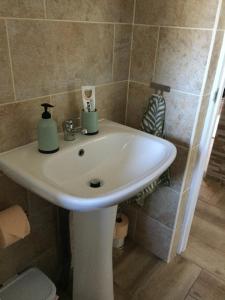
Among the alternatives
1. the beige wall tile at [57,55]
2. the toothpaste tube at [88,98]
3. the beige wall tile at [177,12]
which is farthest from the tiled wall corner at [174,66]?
the toothpaste tube at [88,98]

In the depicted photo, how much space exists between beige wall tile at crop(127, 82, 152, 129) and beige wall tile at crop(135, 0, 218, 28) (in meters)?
0.32

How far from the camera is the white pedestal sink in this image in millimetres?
909

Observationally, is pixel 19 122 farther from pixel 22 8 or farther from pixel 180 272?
pixel 180 272

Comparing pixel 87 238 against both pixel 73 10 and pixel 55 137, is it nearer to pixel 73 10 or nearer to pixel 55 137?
pixel 55 137

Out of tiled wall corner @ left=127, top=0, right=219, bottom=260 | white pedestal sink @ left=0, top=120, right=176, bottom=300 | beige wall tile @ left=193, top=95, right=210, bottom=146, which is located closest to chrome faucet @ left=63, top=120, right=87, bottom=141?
white pedestal sink @ left=0, top=120, right=176, bottom=300

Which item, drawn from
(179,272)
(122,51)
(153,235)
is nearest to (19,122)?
(122,51)

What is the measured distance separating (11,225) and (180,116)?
924 millimetres

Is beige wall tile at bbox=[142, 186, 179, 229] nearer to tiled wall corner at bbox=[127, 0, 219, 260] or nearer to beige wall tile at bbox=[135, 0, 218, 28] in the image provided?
tiled wall corner at bbox=[127, 0, 219, 260]

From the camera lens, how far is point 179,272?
1.64 m

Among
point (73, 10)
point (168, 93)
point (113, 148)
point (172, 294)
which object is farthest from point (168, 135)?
point (172, 294)

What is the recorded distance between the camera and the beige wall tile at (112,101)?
136cm

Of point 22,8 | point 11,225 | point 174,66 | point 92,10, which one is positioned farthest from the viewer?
point 174,66

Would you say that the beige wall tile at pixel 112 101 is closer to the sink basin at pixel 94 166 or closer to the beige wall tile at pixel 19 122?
the sink basin at pixel 94 166

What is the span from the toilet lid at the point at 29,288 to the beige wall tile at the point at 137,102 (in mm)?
943
